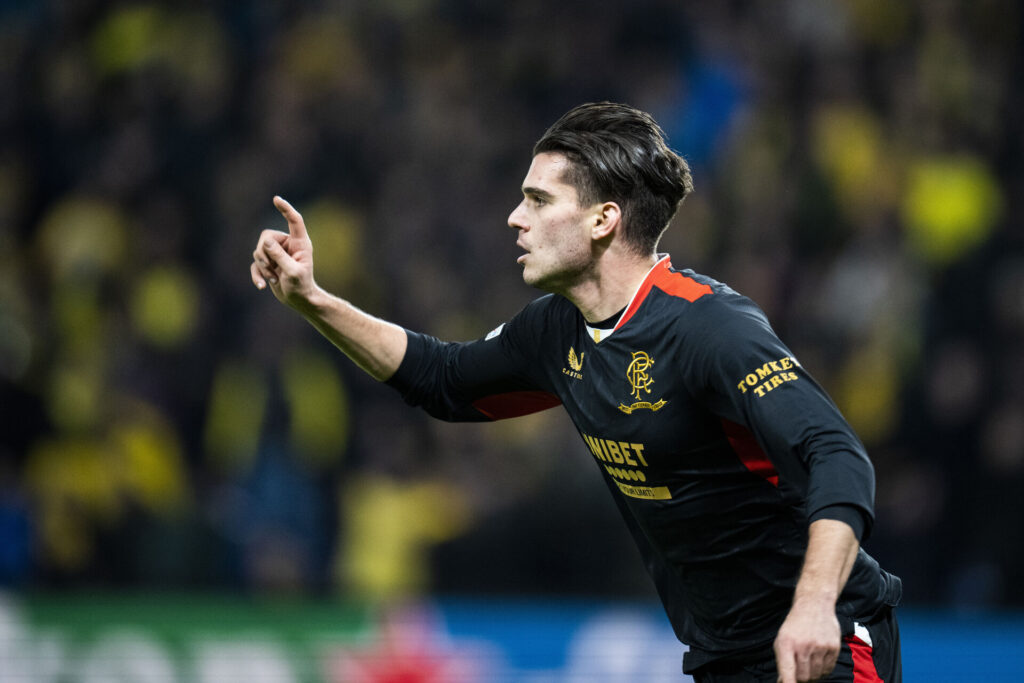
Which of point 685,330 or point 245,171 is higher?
point 245,171

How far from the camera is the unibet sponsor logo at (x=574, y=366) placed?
394 cm

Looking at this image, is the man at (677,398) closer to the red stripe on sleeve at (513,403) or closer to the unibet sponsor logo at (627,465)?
the unibet sponsor logo at (627,465)

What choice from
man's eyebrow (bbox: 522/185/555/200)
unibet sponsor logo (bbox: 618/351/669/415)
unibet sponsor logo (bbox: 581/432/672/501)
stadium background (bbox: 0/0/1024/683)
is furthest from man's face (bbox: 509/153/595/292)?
stadium background (bbox: 0/0/1024/683)

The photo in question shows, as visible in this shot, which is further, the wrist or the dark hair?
the wrist

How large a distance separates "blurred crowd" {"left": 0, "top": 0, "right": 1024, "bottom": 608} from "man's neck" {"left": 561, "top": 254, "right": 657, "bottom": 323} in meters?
4.04

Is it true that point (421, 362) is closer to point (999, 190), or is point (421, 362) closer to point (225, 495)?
point (225, 495)

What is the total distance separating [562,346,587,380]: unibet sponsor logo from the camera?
Answer: 12.9 feet

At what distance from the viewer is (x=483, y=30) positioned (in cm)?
1116

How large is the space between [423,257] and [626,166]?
567cm

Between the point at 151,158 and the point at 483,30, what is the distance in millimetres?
2863

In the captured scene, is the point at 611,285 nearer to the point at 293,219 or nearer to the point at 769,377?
the point at 769,377

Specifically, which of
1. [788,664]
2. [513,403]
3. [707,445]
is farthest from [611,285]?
[788,664]

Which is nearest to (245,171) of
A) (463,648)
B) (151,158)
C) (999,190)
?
(151,158)

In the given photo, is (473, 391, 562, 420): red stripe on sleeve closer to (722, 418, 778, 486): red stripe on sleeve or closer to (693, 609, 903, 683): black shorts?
(722, 418, 778, 486): red stripe on sleeve
